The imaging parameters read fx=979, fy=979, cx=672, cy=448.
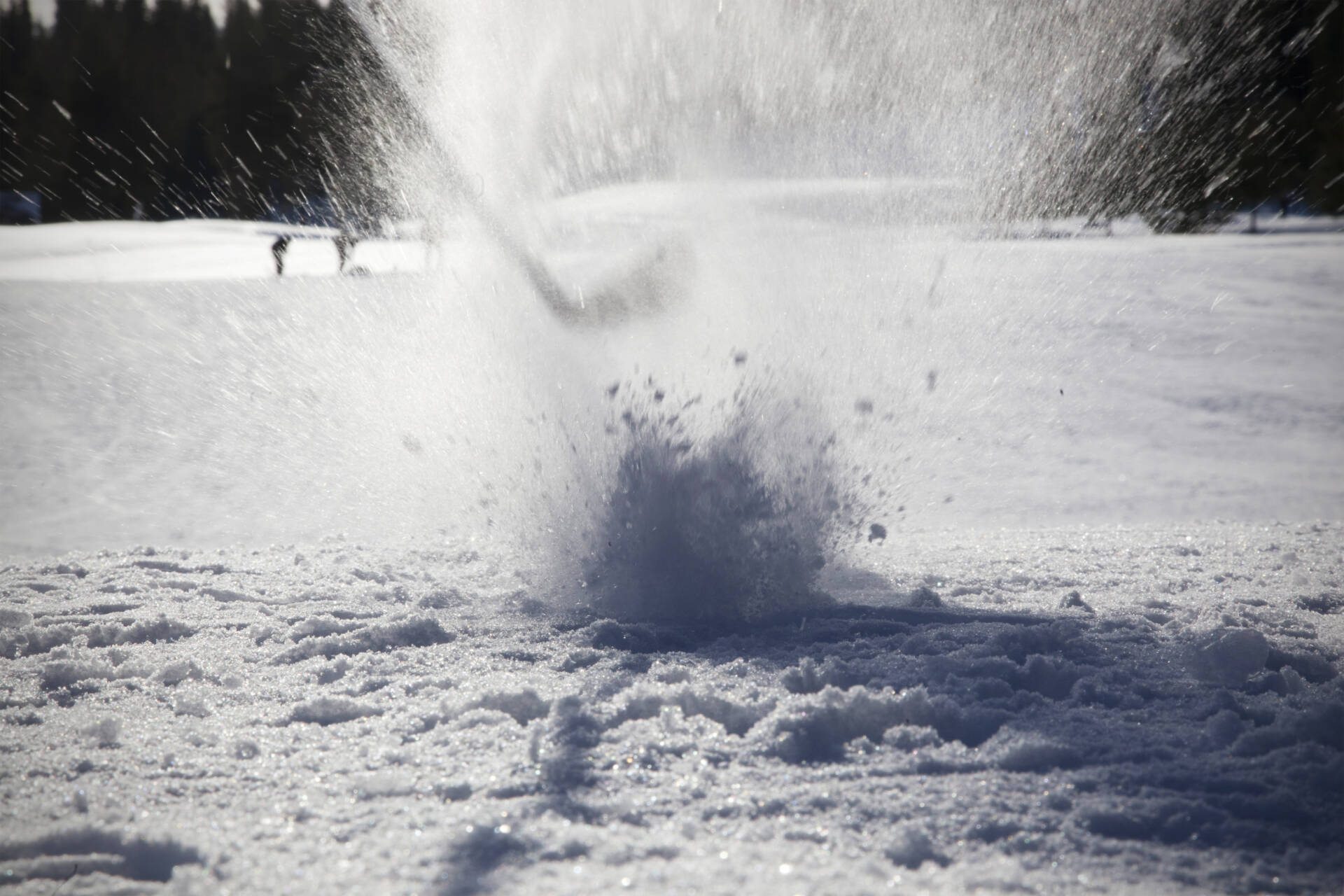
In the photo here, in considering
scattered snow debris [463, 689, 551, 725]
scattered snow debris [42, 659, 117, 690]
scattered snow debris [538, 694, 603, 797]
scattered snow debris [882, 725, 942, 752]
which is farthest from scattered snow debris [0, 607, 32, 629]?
scattered snow debris [882, 725, 942, 752]

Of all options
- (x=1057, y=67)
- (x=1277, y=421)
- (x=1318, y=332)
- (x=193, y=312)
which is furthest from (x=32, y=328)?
(x=1318, y=332)

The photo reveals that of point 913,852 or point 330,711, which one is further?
point 330,711

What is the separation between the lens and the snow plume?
10.3ft

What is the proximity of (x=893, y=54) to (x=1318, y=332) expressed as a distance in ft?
22.1

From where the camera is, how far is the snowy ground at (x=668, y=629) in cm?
176

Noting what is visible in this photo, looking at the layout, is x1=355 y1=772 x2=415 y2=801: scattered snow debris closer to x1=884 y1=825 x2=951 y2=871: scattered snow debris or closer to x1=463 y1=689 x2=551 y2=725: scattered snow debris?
x1=463 y1=689 x2=551 y2=725: scattered snow debris

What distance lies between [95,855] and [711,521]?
6.28ft

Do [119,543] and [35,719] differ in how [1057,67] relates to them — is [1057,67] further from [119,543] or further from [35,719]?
[35,719]

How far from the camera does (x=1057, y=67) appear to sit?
6750mm

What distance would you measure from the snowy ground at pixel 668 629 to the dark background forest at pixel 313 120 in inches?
86.9

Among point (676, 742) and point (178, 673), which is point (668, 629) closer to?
point (676, 742)

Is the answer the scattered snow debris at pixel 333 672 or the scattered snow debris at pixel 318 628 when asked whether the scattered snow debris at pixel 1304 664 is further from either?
the scattered snow debris at pixel 318 628

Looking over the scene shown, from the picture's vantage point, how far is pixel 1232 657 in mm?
2518

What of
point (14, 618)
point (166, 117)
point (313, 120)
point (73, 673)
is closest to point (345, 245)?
point (313, 120)
